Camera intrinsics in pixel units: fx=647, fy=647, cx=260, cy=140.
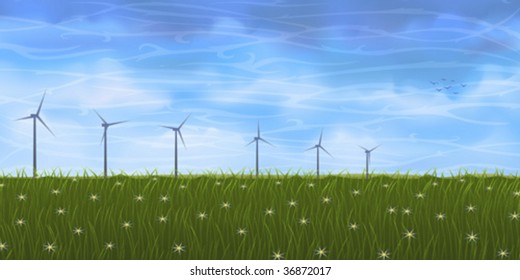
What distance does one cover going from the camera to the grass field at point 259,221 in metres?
11.5

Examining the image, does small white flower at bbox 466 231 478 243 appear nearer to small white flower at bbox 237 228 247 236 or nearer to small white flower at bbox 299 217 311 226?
small white flower at bbox 299 217 311 226

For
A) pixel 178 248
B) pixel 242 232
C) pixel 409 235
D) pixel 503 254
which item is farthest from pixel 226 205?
pixel 503 254

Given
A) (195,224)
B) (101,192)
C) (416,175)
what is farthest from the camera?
(416,175)

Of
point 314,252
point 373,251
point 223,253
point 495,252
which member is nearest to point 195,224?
point 223,253

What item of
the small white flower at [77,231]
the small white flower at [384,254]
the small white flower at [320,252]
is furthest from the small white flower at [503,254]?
the small white flower at [77,231]

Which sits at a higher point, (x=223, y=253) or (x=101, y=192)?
(x=101, y=192)

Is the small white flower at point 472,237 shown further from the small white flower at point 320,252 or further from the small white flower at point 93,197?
the small white flower at point 93,197

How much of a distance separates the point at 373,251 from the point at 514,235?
2733 mm

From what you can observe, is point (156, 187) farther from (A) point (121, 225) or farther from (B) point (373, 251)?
(B) point (373, 251)

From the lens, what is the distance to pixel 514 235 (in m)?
11.9

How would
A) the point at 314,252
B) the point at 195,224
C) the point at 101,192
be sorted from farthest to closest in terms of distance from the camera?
1. the point at 101,192
2. the point at 195,224
3. the point at 314,252

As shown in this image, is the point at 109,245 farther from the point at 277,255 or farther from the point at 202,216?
the point at 277,255

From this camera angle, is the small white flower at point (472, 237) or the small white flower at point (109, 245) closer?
the small white flower at point (109, 245)

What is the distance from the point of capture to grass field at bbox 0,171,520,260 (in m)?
11.5
